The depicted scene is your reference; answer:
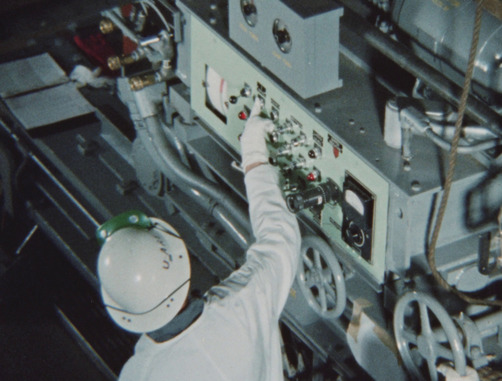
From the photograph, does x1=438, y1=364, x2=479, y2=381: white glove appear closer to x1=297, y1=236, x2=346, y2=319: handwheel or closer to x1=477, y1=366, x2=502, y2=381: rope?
→ x1=477, y1=366, x2=502, y2=381: rope

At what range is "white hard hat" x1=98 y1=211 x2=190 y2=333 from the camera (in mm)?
2555

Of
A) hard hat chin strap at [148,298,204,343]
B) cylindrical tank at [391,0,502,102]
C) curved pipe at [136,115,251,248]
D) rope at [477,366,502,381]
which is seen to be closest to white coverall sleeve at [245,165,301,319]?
hard hat chin strap at [148,298,204,343]

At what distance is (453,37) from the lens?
305 cm

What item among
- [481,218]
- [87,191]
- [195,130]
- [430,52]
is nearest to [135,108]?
[195,130]

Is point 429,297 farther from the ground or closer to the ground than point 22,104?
farther from the ground

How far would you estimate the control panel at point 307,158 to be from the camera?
2.50m

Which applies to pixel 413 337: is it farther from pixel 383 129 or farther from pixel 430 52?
pixel 430 52

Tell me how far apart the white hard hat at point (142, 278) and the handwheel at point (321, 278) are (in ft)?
1.37

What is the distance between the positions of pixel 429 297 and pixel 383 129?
519 millimetres

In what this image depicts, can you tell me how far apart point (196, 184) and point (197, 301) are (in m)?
0.90

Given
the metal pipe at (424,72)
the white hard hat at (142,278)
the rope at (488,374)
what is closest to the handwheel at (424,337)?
the rope at (488,374)

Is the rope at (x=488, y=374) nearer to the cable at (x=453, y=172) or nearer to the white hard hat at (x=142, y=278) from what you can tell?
the cable at (x=453, y=172)

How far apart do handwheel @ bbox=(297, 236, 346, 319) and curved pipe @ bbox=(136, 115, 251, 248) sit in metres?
0.43

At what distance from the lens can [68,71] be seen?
459 centimetres
